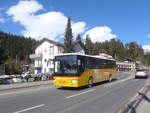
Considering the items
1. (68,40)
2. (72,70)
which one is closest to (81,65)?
(72,70)

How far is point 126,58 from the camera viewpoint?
4774 inches

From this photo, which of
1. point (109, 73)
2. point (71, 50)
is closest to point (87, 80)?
point (109, 73)

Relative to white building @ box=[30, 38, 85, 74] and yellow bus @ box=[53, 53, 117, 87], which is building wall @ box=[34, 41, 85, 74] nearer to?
white building @ box=[30, 38, 85, 74]

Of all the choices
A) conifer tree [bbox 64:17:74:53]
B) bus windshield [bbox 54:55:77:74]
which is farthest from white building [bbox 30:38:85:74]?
bus windshield [bbox 54:55:77:74]

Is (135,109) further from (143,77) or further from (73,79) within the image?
(143,77)

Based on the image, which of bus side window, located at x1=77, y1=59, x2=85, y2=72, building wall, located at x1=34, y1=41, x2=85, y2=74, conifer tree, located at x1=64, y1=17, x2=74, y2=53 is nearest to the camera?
bus side window, located at x1=77, y1=59, x2=85, y2=72

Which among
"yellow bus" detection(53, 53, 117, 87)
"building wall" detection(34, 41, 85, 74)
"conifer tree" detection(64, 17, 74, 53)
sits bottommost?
"yellow bus" detection(53, 53, 117, 87)

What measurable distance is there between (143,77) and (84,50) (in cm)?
3756

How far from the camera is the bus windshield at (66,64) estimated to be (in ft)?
48.8

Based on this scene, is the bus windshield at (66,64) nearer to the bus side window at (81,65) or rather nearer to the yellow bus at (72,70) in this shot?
the yellow bus at (72,70)

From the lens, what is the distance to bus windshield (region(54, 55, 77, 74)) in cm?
1486

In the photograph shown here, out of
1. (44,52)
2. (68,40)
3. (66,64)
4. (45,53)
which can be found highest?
(68,40)

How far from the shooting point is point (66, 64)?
596 inches

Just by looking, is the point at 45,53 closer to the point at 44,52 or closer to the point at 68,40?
the point at 44,52
